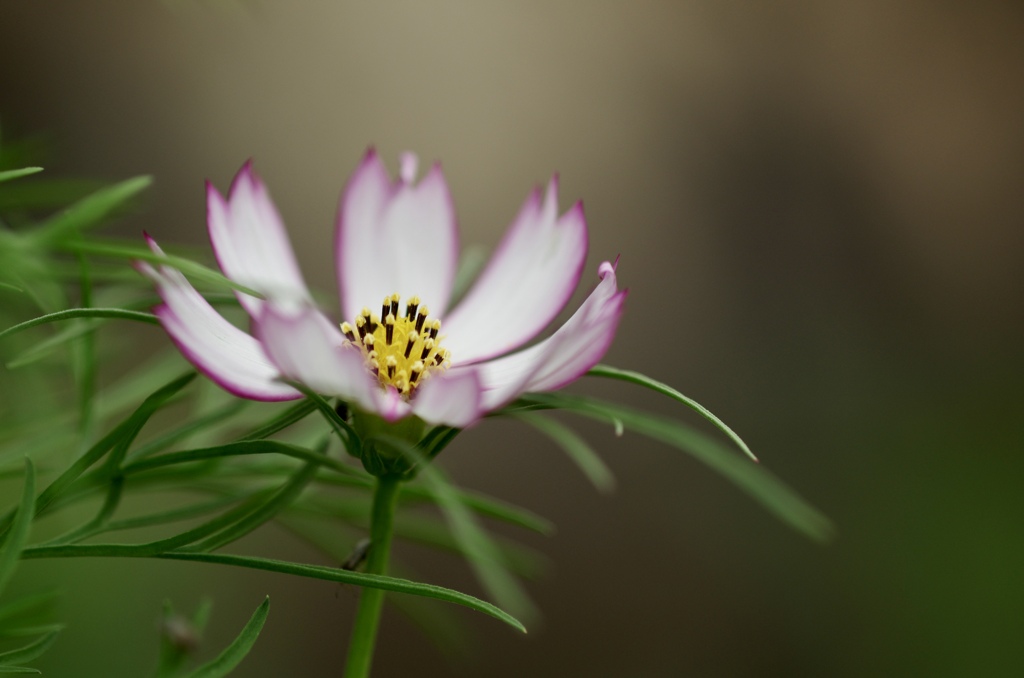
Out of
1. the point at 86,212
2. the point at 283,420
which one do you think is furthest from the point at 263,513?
the point at 86,212

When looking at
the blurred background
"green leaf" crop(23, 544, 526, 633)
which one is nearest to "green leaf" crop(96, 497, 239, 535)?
"green leaf" crop(23, 544, 526, 633)

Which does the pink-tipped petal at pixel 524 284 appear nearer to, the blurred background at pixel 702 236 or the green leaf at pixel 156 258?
the green leaf at pixel 156 258

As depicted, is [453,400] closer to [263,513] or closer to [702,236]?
[263,513]

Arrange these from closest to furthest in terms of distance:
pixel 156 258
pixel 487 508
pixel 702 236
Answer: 1. pixel 156 258
2. pixel 487 508
3. pixel 702 236

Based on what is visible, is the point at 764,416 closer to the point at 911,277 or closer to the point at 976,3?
the point at 911,277

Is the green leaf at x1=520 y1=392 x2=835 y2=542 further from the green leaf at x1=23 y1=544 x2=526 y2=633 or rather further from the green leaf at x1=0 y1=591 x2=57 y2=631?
the green leaf at x1=0 y1=591 x2=57 y2=631

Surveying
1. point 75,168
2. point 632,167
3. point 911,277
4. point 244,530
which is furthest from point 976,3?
point 244,530

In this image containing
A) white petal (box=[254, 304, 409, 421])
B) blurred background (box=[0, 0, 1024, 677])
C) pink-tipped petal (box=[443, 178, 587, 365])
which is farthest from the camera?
blurred background (box=[0, 0, 1024, 677])
